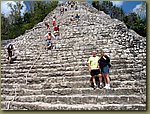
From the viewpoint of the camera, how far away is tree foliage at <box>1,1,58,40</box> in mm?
7043

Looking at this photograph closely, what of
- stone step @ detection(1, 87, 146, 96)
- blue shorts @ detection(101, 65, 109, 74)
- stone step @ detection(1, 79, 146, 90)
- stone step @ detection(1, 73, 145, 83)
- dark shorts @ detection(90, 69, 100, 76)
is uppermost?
blue shorts @ detection(101, 65, 109, 74)

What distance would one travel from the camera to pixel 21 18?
7.25 m

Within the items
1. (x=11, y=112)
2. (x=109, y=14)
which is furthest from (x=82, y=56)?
(x=11, y=112)

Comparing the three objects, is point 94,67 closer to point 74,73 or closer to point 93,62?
point 93,62

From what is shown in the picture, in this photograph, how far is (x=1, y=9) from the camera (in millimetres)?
7027

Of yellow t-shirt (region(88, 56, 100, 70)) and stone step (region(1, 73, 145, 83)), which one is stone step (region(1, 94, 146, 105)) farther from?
yellow t-shirt (region(88, 56, 100, 70))

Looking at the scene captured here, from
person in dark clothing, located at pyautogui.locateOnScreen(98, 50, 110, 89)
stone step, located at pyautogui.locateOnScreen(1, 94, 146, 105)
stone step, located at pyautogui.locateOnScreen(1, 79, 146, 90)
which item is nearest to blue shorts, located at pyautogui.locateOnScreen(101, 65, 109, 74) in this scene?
person in dark clothing, located at pyautogui.locateOnScreen(98, 50, 110, 89)

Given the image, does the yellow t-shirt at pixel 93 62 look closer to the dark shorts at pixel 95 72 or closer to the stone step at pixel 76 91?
the dark shorts at pixel 95 72

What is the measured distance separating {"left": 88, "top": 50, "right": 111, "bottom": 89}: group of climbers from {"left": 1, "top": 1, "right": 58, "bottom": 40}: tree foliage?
0.85 metres

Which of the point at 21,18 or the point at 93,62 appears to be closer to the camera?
the point at 93,62

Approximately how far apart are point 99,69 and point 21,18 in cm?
120

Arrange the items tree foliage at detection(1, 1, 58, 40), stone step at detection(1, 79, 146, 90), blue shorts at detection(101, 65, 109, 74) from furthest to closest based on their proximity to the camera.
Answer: tree foliage at detection(1, 1, 58, 40), blue shorts at detection(101, 65, 109, 74), stone step at detection(1, 79, 146, 90)

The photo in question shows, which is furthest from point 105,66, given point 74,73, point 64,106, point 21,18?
point 21,18

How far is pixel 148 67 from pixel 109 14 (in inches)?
36.7
